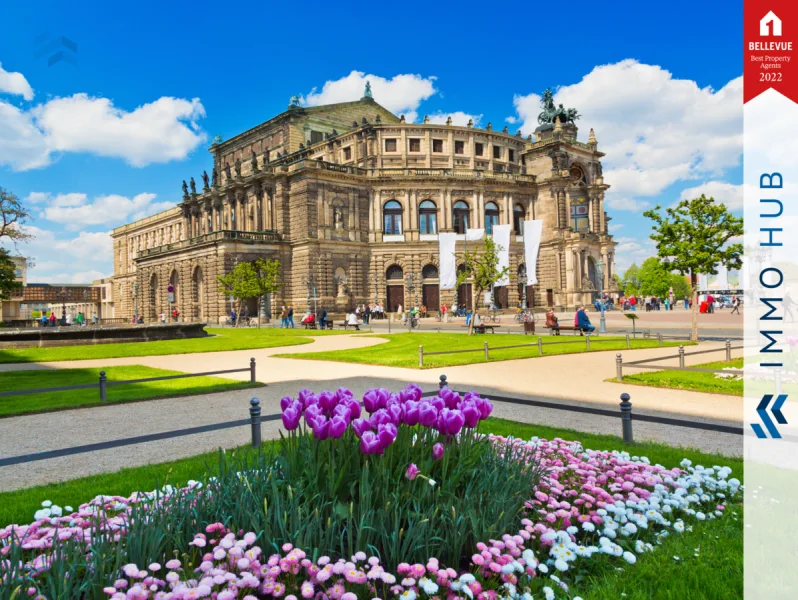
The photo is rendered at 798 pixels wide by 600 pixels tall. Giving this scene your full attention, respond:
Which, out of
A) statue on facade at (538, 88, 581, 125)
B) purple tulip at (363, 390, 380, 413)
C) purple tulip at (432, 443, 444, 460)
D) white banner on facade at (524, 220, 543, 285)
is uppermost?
statue on facade at (538, 88, 581, 125)

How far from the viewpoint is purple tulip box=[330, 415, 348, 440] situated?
153 inches

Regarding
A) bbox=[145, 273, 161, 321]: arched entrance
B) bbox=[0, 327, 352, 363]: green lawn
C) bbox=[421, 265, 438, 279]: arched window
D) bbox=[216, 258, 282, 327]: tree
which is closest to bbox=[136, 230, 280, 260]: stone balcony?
bbox=[216, 258, 282, 327]: tree

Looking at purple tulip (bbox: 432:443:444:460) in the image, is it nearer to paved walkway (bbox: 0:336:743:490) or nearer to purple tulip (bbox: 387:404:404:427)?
purple tulip (bbox: 387:404:404:427)

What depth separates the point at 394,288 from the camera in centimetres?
5716

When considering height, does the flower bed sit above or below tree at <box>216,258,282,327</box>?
below

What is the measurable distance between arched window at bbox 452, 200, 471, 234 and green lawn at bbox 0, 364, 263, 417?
45134mm

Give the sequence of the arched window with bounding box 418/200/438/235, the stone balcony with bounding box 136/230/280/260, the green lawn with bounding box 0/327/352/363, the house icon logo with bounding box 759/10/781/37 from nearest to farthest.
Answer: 1. the house icon logo with bounding box 759/10/781/37
2. the green lawn with bounding box 0/327/352/363
3. the stone balcony with bounding box 136/230/280/260
4. the arched window with bounding box 418/200/438/235

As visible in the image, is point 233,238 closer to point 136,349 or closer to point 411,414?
point 136,349

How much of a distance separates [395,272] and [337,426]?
176 ft

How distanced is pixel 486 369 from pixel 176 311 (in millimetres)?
49123

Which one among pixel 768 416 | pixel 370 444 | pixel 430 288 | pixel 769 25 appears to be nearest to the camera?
pixel 370 444

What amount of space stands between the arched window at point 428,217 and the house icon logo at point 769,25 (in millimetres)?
44216

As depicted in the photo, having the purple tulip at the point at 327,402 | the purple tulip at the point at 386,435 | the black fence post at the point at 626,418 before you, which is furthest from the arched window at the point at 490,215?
the purple tulip at the point at 386,435

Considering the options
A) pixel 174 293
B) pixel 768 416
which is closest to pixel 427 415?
pixel 768 416
